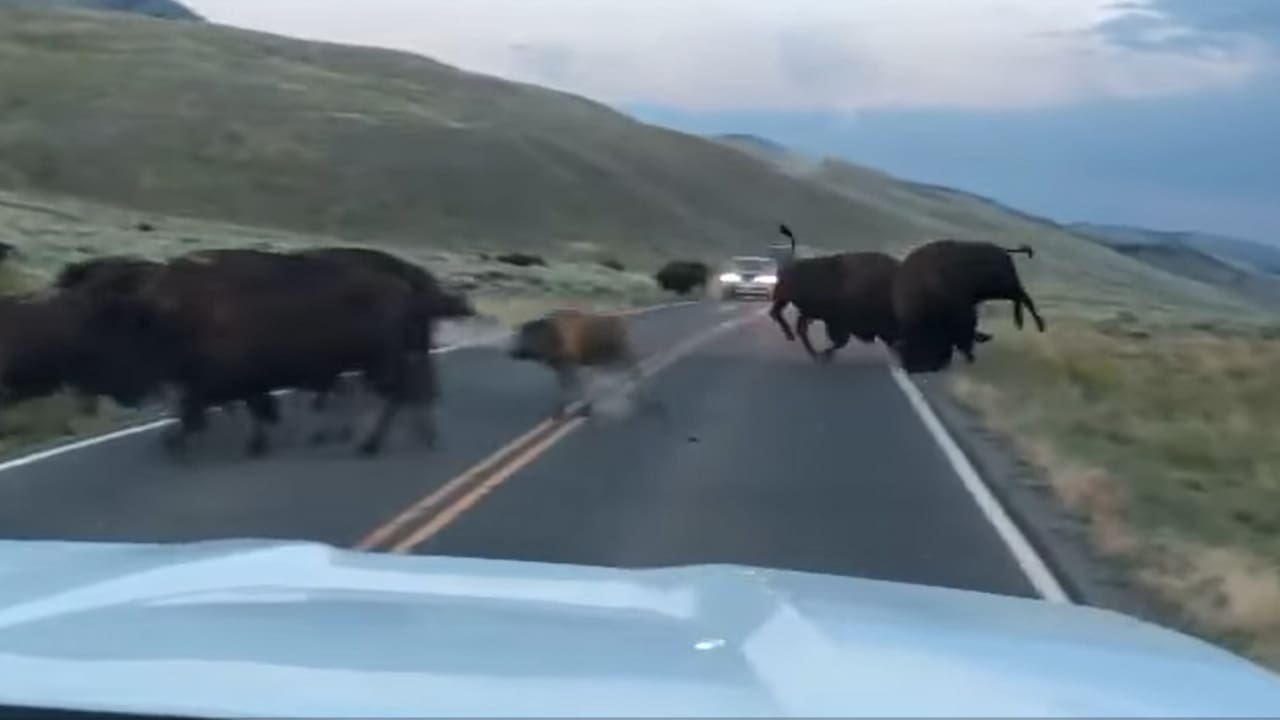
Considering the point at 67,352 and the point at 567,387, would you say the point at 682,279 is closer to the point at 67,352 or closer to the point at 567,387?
the point at 567,387

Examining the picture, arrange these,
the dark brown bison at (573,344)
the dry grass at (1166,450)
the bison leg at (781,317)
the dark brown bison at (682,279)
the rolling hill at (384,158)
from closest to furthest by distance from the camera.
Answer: the dry grass at (1166,450) → the dark brown bison at (573,344) → the bison leg at (781,317) → the dark brown bison at (682,279) → the rolling hill at (384,158)

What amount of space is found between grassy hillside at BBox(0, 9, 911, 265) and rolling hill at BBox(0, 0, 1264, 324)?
103 millimetres

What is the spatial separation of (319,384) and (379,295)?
2.87 ft

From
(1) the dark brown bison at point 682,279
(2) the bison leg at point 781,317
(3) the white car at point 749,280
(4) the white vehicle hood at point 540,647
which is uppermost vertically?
(4) the white vehicle hood at point 540,647

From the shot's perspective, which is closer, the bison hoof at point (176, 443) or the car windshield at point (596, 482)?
the car windshield at point (596, 482)

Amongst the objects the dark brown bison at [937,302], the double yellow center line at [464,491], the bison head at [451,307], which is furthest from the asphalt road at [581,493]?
the dark brown bison at [937,302]

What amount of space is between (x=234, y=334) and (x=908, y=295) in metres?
21.5

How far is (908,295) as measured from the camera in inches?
1596

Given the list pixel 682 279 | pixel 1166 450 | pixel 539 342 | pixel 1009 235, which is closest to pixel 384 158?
pixel 682 279

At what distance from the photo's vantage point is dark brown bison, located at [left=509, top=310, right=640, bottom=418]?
2573cm

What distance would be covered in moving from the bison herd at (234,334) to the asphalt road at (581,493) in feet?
1.61

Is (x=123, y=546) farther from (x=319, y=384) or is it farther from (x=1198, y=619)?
(x=319, y=384)

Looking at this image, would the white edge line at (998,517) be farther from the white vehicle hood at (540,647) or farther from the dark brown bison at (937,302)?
the dark brown bison at (937,302)

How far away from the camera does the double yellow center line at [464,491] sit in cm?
1530
